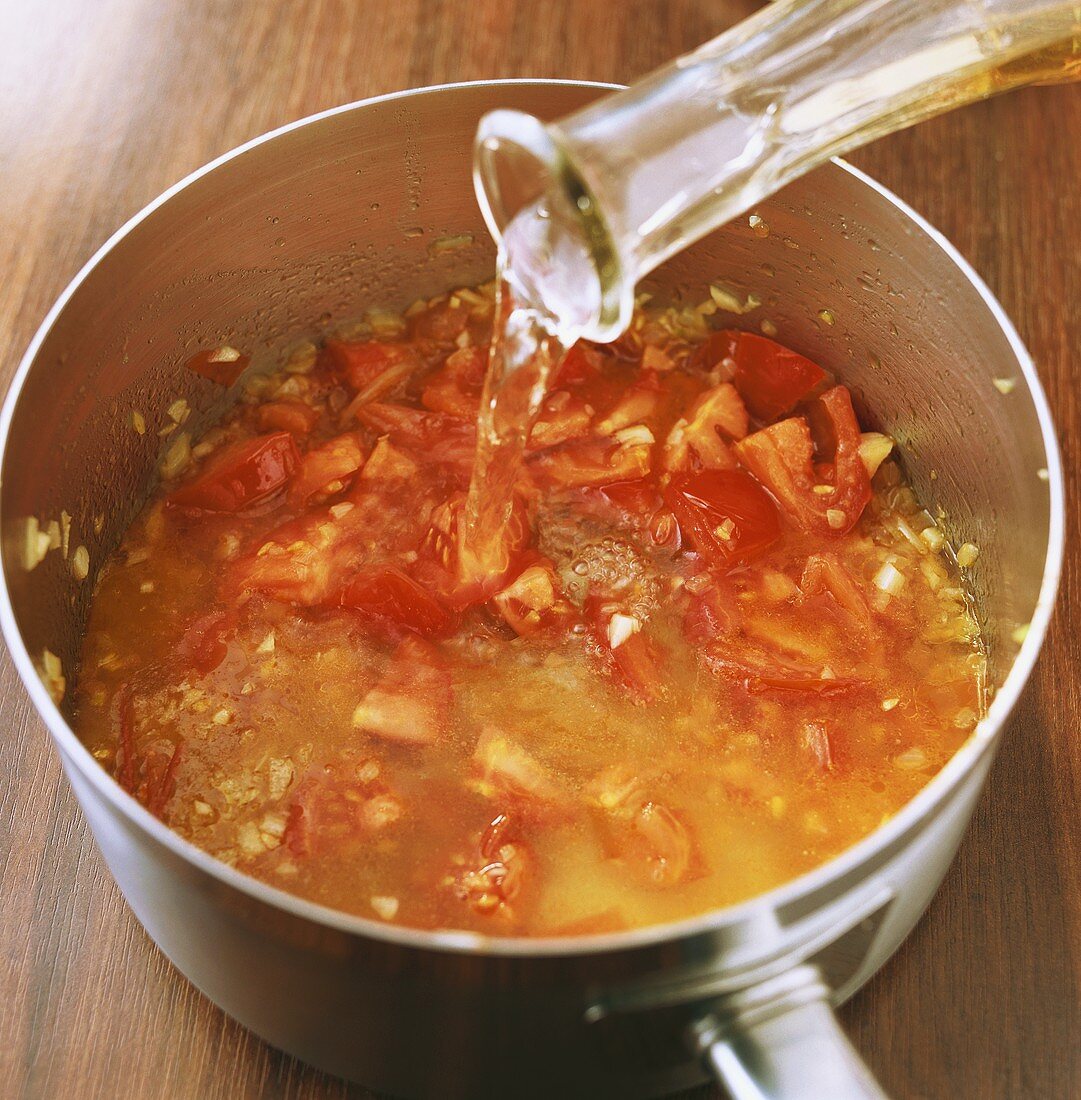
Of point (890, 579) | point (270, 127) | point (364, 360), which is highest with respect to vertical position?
point (270, 127)

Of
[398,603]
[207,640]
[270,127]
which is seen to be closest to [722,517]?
[398,603]

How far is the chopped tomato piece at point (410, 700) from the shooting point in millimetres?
1335

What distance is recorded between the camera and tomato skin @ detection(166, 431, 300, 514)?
152cm

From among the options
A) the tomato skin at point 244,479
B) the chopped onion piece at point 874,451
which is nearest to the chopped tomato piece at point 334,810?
the tomato skin at point 244,479

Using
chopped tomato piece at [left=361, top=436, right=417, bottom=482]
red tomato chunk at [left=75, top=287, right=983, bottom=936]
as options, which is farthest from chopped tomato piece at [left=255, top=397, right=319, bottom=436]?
chopped tomato piece at [left=361, top=436, right=417, bottom=482]

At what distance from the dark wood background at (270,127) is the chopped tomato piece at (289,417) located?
1.01 ft

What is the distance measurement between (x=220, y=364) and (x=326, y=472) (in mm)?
196

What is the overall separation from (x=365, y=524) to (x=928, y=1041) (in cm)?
79

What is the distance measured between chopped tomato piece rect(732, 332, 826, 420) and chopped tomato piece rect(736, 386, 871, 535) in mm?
61

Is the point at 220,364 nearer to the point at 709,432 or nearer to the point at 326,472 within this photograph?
the point at 326,472

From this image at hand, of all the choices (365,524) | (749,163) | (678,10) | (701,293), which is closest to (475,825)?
Result: (365,524)

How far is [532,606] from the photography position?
143cm

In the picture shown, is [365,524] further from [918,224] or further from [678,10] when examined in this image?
[678,10]

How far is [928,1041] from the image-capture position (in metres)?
1.19
